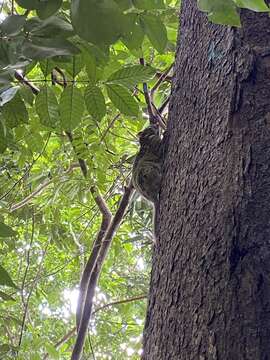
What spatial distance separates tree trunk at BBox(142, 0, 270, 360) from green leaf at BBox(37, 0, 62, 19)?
0.29 metres

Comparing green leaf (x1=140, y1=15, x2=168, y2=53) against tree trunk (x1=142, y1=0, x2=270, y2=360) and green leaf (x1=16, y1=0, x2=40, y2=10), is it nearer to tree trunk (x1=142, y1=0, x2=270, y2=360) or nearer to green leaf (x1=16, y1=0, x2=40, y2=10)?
tree trunk (x1=142, y1=0, x2=270, y2=360)

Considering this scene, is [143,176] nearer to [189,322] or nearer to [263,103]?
[263,103]

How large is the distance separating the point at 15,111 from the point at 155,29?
0.27 m

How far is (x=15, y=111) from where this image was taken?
92 centimetres

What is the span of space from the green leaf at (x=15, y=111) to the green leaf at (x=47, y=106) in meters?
0.04

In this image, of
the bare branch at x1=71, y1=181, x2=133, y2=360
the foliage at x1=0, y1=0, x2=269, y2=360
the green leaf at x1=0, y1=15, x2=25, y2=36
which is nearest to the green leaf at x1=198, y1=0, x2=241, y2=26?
the foliage at x1=0, y1=0, x2=269, y2=360

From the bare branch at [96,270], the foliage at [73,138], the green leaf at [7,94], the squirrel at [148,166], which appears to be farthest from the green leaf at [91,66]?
the bare branch at [96,270]

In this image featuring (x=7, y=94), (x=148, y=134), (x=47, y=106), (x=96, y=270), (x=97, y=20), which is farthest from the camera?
(x=96, y=270)

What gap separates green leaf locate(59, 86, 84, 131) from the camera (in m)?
0.93

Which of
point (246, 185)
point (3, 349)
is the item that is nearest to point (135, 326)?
point (3, 349)

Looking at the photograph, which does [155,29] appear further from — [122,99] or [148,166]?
[148,166]

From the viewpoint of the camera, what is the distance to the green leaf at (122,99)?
3.24 ft

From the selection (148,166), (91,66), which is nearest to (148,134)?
(148,166)

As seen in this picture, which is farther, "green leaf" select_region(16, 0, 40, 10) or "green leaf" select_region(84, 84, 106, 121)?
"green leaf" select_region(84, 84, 106, 121)
